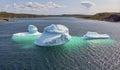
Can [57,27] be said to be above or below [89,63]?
above

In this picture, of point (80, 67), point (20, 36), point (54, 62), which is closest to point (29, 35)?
point (20, 36)

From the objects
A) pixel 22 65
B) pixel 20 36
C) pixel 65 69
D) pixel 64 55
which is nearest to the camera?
pixel 65 69

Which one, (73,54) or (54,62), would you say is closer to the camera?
(54,62)

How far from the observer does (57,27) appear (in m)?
39.8

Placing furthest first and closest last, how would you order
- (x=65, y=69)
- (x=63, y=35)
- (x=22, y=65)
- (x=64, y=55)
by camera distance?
(x=63, y=35) < (x=64, y=55) < (x=22, y=65) < (x=65, y=69)

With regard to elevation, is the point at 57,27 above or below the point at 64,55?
above

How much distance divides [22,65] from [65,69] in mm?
5696

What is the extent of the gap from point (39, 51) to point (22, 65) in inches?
315

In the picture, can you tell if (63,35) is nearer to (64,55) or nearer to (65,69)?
(64,55)

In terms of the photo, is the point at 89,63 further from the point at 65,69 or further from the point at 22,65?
the point at 22,65

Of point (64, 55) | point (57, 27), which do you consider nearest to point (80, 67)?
point (64, 55)

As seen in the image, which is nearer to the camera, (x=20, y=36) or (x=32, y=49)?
(x=32, y=49)

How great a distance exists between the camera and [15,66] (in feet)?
82.7

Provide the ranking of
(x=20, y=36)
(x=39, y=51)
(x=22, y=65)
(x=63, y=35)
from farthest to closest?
1. (x=20, y=36)
2. (x=63, y=35)
3. (x=39, y=51)
4. (x=22, y=65)
